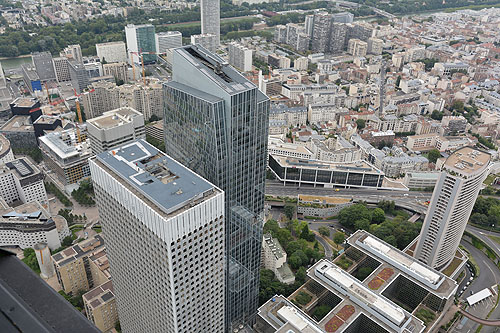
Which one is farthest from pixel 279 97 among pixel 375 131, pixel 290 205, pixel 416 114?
pixel 290 205

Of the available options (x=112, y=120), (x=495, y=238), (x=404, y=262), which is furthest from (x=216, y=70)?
(x=495, y=238)

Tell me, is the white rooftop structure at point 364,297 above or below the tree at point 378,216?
above

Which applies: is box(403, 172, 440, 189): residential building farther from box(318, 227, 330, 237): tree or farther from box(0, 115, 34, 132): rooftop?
box(0, 115, 34, 132): rooftop

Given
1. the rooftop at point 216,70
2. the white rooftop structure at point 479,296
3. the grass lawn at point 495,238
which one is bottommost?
the white rooftop structure at point 479,296

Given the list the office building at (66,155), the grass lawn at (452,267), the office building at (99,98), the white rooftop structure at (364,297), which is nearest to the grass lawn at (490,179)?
the grass lawn at (452,267)

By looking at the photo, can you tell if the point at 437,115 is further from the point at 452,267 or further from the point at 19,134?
the point at 19,134

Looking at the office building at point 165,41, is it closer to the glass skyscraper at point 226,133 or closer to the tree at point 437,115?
the tree at point 437,115

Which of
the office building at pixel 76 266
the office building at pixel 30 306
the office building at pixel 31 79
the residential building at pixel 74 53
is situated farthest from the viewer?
the residential building at pixel 74 53
